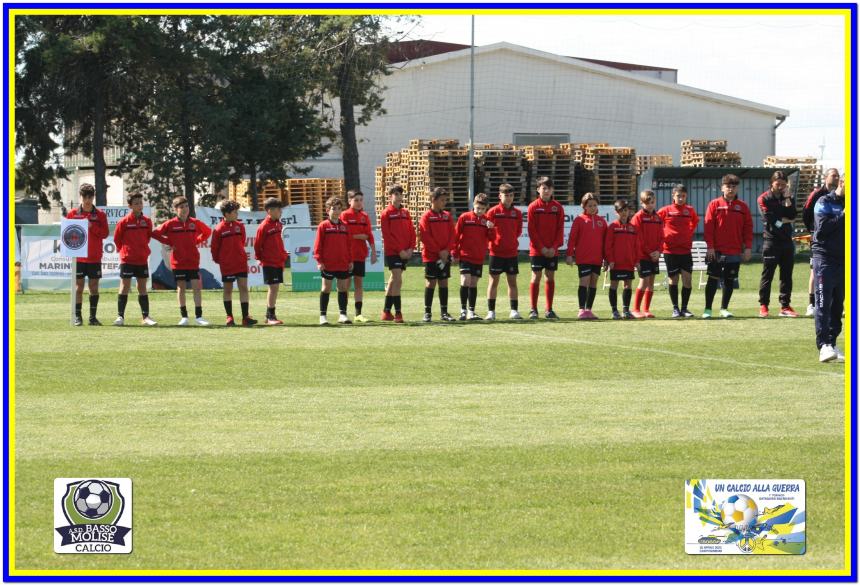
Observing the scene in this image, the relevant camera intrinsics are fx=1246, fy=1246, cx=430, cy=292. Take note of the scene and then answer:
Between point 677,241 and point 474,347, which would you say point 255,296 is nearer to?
point 677,241

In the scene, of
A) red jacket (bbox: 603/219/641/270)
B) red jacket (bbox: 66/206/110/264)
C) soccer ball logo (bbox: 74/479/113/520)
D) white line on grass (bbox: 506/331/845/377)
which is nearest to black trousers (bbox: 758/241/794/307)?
red jacket (bbox: 603/219/641/270)

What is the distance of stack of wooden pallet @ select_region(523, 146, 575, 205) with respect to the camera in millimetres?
41719

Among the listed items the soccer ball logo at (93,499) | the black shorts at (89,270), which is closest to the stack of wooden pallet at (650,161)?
the black shorts at (89,270)

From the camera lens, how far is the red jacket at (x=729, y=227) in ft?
67.5

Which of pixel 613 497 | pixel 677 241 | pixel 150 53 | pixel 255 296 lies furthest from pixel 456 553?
pixel 150 53

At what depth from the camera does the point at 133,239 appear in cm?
1970

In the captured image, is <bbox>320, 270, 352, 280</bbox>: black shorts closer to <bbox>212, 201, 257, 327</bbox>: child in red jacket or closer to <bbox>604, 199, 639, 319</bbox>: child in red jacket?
<bbox>212, 201, 257, 327</bbox>: child in red jacket

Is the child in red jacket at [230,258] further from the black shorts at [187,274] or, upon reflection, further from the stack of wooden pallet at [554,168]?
the stack of wooden pallet at [554,168]

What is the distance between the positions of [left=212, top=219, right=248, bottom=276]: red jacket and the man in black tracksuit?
27.5 feet

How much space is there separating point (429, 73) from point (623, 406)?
37671 millimetres

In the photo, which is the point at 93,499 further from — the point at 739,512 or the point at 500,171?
the point at 500,171

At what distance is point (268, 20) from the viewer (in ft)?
125

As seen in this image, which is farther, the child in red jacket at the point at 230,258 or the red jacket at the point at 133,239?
the red jacket at the point at 133,239

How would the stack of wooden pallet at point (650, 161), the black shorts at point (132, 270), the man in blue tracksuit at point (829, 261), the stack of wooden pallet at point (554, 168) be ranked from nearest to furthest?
the man in blue tracksuit at point (829, 261)
the black shorts at point (132, 270)
the stack of wooden pallet at point (554, 168)
the stack of wooden pallet at point (650, 161)
